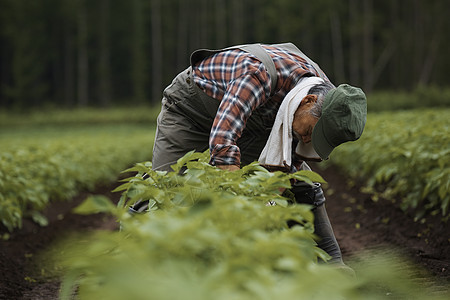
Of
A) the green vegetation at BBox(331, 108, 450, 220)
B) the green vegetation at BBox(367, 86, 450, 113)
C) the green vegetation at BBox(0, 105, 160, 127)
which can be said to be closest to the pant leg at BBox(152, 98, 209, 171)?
the green vegetation at BBox(331, 108, 450, 220)

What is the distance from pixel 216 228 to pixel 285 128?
1.38 metres

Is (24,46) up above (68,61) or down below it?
above

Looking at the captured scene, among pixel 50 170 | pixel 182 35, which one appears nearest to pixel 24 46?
pixel 182 35

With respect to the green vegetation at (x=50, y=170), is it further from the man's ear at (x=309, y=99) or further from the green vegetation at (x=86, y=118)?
the green vegetation at (x=86, y=118)

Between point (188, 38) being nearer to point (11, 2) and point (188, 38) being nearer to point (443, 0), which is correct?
point (11, 2)

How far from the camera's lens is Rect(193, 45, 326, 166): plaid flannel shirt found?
8.21 ft

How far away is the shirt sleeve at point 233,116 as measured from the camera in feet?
8.20

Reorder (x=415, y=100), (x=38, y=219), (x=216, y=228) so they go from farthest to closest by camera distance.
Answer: (x=415, y=100), (x=38, y=219), (x=216, y=228)

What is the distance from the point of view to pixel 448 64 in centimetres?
3784

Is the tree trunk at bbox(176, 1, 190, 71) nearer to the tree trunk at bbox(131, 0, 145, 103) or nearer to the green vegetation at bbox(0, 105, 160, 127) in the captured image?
the tree trunk at bbox(131, 0, 145, 103)

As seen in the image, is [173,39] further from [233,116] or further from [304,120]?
[233,116]

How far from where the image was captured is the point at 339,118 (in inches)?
98.8

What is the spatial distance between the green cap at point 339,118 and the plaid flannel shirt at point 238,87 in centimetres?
29

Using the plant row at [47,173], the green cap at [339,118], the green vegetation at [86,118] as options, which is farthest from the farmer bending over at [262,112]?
the green vegetation at [86,118]
